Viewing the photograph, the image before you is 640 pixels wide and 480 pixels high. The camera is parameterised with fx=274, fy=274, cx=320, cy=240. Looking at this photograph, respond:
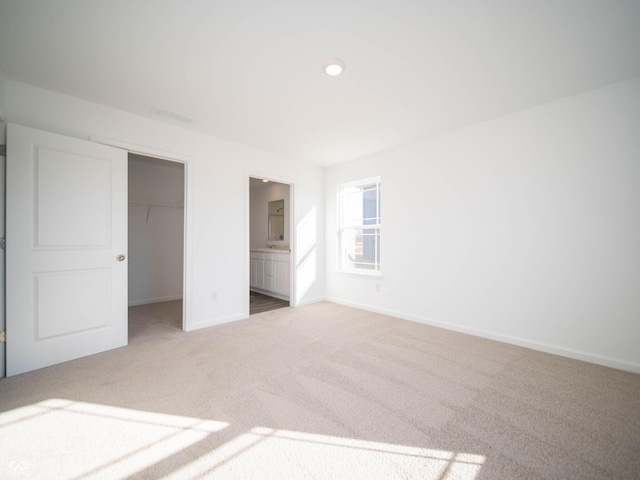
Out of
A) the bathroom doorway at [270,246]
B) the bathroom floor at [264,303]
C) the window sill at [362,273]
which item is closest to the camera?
the window sill at [362,273]

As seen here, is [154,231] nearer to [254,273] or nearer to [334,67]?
[254,273]

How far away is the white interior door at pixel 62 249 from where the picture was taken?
2232mm

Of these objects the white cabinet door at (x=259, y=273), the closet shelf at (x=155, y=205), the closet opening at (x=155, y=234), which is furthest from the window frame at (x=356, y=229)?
the closet shelf at (x=155, y=205)

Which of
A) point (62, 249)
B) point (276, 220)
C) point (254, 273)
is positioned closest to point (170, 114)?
point (62, 249)

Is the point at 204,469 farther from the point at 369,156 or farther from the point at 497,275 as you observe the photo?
the point at 369,156

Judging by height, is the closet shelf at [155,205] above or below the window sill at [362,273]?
above

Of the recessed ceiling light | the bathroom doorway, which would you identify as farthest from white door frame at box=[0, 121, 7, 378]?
the recessed ceiling light

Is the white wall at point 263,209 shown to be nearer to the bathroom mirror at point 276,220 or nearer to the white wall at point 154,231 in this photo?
the bathroom mirror at point 276,220

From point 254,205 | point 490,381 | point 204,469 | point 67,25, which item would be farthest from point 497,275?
point 254,205

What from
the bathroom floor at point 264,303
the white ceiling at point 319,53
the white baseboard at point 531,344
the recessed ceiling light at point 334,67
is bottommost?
the bathroom floor at point 264,303

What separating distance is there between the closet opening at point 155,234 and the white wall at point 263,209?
1.79 meters

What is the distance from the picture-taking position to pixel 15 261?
2.22 metres

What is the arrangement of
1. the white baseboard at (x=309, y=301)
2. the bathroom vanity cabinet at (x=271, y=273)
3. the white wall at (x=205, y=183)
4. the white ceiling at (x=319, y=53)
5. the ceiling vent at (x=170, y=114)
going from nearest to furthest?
the white ceiling at (x=319, y=53) → the white wall at (x=205, y=183) → the ceiling vent at (x=170, y=114) → the white baseboard at (x=309, y=301) → the bathroom vanity cabinet at (x=271, y=273)

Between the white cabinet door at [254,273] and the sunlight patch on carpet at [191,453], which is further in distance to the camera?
the white cabinet door at [254,273]
